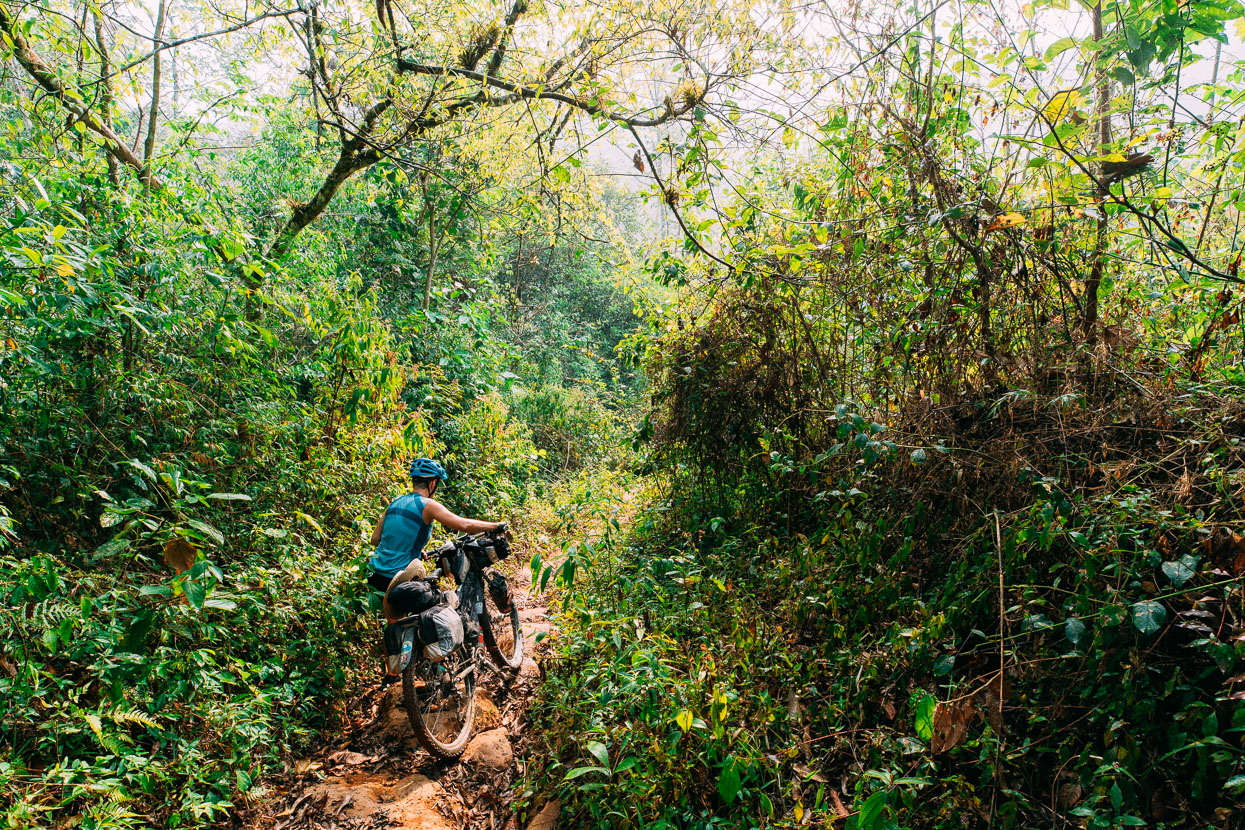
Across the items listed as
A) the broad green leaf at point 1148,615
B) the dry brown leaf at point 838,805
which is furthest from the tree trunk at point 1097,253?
the dry brown leaf at point 838,805

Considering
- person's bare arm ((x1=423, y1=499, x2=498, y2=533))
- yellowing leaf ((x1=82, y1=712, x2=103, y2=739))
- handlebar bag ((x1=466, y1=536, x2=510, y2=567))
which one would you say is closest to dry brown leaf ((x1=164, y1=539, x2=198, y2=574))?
yellowing leaf ((x1=82, y1=712, x2=103, y2=739))

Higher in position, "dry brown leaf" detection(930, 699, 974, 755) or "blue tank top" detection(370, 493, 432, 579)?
"blue tank top" detection(370, 493, 432, 579)

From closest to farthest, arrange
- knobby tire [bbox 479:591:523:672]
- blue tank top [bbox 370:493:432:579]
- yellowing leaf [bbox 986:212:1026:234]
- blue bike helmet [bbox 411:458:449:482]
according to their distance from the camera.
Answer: yellowing leaf [bbox 986:212:1026:234] → blue tank top [bbox 370:493:432:579] → blue bike helmet [bbox 411:458:449:482] → knobby tire [bbox 479:591:523:672]

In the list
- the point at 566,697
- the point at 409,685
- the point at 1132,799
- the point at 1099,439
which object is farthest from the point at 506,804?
the point at 1099,439

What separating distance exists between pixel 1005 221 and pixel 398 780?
438cm

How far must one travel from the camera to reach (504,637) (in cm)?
482

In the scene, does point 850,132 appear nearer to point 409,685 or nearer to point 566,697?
point 566,697

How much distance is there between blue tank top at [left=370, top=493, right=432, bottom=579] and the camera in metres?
3.75

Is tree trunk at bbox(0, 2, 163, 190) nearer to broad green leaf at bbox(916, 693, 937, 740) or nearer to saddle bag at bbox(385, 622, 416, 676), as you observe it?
saddle bag at bbox(385, 622, 416, 676)

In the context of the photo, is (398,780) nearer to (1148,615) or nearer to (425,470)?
(425,470)

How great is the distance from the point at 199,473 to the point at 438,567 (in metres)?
1.75

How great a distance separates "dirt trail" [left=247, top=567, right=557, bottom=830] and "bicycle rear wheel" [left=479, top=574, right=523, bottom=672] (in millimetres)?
329

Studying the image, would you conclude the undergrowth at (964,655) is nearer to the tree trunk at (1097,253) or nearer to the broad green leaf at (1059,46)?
the tree trunk at (1097,253)

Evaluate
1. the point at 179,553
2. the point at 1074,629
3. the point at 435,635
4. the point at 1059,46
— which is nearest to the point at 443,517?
the point at 435,635
